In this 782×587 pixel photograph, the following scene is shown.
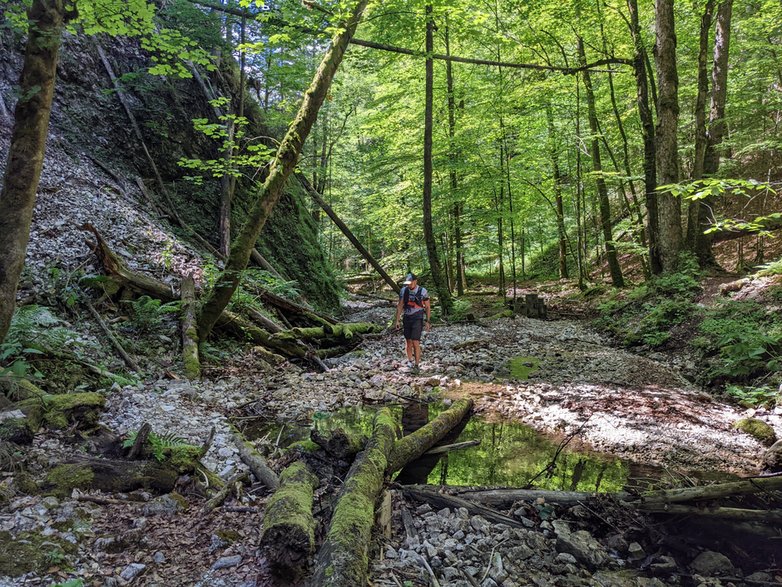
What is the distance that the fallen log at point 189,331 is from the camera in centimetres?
750

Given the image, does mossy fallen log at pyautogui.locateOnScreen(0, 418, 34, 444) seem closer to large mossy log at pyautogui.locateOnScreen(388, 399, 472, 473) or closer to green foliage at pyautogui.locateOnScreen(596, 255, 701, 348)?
large mossy log at pyautogui.locateOnScreen(388, 399, 472, 473)

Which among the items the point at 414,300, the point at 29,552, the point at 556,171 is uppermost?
the point at 556,171

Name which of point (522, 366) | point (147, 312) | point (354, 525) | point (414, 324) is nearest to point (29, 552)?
point (354, 525)

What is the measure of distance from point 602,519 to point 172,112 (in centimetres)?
1582

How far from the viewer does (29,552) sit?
2752mm

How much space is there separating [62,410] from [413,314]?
603 cm

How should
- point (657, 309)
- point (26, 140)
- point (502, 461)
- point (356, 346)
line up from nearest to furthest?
point (26, 140)
point (502, 461)
point (657, 309)
point (356, 346)

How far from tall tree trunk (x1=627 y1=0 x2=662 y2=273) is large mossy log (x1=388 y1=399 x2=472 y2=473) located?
31.9ft

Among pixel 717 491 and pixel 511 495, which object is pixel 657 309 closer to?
pixel 717 491

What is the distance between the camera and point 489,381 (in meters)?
8.38

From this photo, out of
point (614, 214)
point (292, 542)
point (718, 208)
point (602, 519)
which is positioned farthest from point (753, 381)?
point (614, 214)

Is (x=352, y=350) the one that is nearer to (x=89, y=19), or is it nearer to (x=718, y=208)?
(x=89, y=19)

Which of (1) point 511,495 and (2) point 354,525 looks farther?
(1) point 511,495

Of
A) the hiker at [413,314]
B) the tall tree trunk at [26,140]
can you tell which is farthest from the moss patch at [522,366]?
the tall tree trunk at [26,140]
